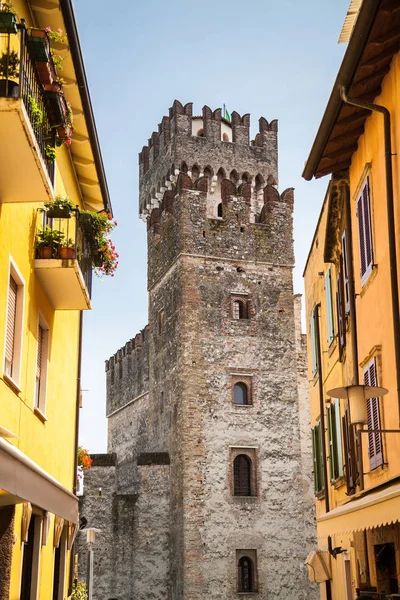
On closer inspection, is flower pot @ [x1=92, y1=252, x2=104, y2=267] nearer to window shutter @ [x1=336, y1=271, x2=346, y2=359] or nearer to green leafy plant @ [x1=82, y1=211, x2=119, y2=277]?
green leafy plant @ [x1=82, y1=211, x2=119, y2=277]

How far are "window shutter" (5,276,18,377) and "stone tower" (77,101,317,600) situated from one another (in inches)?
759

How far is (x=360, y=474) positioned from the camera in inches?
393

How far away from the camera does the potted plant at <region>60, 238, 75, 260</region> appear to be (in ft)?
29.1

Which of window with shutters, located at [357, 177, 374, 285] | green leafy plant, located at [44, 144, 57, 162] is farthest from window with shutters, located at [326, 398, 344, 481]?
green leafy plant, located at [44, 144, 57, 162]

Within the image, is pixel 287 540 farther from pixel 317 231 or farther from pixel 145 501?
pixel 317 231

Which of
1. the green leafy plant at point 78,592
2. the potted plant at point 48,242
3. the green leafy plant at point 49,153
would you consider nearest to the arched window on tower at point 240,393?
the green leafy plant at point 78,592

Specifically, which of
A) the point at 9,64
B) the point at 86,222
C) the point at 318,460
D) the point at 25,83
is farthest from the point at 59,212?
the point at 318,460

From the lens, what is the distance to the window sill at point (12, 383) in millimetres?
7505

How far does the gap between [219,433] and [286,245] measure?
291 inches

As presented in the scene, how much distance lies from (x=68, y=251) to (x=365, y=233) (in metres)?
3.19

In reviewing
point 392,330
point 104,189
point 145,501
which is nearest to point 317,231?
point 104,189

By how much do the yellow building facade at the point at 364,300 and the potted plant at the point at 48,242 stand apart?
3159mm

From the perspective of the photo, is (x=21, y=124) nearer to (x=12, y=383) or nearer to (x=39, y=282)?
(x=12, y=383)

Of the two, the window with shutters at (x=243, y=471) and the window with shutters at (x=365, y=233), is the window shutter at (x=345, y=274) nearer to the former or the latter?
the window with shutters at (x=365, y=233)
